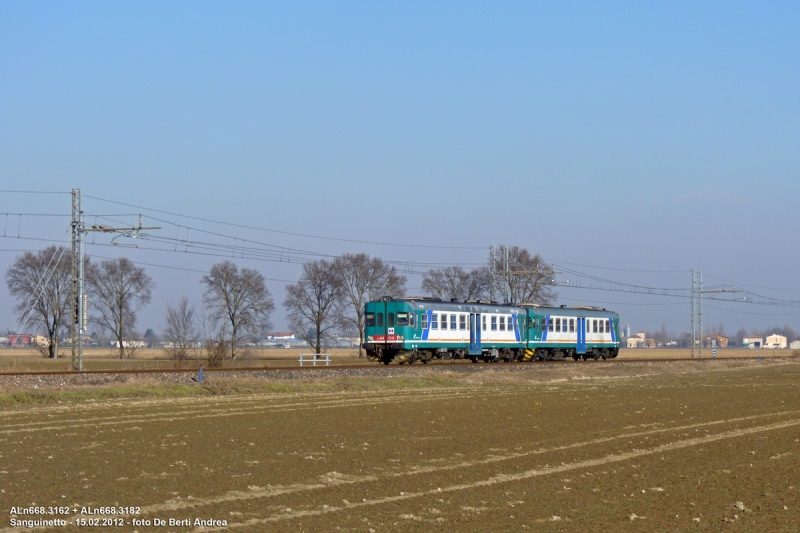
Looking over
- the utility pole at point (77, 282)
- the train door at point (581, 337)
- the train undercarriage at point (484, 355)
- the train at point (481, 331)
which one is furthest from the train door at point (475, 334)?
the utility pole at point (77, 282)

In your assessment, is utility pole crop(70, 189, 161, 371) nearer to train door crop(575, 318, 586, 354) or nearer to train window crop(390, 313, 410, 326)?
train window crop(390, 313, 410, 326)

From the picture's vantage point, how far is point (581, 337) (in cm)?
6019

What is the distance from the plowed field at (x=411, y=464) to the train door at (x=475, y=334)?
67.8ft

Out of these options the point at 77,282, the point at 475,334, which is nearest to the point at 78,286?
the point at 77,282

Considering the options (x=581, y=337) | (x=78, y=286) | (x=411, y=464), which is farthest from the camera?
(x=581, y=337)

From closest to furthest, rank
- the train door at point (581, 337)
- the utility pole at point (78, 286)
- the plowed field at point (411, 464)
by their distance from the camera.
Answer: the plowed field at point (411, 464)
the utility pole at point (78, 286)
the train door at point (581, 337)

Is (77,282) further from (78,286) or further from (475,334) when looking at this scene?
(475,334)

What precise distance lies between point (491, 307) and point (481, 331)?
1654mm

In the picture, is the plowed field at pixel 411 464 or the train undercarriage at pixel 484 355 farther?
the train undercarriage at pixel 484 355

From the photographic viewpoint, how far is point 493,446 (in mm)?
18172

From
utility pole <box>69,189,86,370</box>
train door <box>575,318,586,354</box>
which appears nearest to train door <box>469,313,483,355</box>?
train door <box>575,318,586,354</box>

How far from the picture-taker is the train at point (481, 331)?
4597 centimetres

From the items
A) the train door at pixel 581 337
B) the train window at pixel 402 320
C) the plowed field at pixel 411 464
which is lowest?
the plowed field at pixel 411 464

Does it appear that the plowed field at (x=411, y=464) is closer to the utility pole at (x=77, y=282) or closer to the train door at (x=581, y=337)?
the utility pole at (x=77, y=282)
